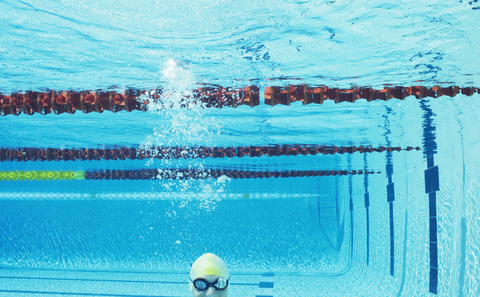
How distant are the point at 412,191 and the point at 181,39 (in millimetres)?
6534

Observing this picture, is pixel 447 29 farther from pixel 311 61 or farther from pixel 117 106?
pixel 117 106

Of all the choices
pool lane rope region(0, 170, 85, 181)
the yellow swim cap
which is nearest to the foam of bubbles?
the yellow swim cap

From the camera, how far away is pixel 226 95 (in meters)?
4.34

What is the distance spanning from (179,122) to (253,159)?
4.75 metres

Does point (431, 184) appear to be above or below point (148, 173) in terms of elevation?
above

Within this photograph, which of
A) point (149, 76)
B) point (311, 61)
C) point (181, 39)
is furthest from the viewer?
point (149, 76)

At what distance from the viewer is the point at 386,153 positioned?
8430mm

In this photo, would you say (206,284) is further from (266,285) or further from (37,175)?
(37,175)

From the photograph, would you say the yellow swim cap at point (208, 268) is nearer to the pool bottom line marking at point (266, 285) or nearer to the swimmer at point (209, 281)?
the swimmer at point (209, 281)

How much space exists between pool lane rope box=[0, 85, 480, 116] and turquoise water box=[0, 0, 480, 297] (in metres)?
0.16

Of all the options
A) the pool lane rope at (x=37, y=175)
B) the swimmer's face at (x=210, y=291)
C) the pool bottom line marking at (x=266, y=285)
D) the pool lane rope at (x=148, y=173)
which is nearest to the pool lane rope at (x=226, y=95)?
the swimmer's face at (x=210, y=291)

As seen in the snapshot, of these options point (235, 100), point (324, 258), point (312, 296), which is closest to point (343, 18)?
point (235, 100)

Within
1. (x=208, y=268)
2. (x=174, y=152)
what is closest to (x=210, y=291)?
(x=208, y=268)

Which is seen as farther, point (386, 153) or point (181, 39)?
point (386, 153)
